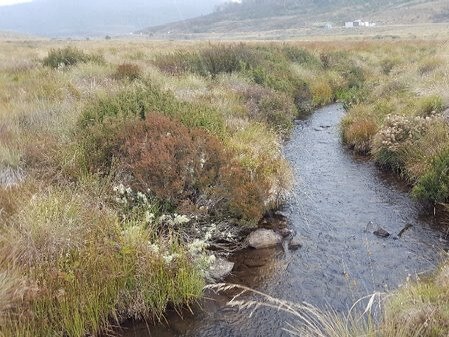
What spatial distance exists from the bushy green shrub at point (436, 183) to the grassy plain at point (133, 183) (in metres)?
0.03

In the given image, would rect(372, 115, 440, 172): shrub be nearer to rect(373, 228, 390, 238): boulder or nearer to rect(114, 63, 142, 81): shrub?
rect(373, 228, 390, 238): boulder

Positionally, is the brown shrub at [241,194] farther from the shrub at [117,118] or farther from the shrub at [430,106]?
the shrub at [430,106]

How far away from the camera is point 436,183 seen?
881cm

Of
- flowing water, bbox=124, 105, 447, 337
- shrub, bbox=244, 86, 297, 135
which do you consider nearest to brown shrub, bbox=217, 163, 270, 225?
flowing water, bbox=124, 105, 447, 337

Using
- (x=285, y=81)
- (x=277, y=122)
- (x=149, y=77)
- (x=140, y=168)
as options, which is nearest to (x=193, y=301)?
(x=140, y=168)

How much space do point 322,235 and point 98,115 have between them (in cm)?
495

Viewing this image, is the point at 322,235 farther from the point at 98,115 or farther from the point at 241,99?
the point at 241,99

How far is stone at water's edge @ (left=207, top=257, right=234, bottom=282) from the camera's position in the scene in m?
6.77

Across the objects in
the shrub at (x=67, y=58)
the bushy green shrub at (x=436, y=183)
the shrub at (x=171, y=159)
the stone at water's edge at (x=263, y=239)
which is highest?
the shrub at (x=67, y=58)

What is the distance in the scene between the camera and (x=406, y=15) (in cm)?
12106

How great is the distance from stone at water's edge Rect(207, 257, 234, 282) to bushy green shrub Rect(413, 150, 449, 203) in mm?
4216

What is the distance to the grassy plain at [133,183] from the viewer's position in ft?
17.3

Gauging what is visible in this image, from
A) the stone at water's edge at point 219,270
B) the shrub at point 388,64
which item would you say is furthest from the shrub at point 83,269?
the shrub at point 388,64

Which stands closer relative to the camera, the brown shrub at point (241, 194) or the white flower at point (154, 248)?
the white flower at point (154, 248)
